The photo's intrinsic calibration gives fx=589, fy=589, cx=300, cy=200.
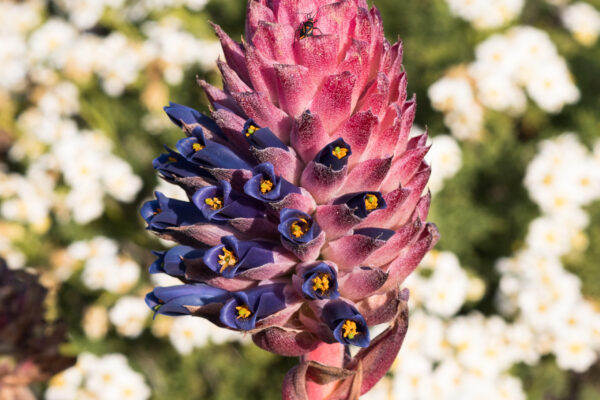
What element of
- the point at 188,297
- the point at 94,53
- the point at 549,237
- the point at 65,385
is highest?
the point at 188,297

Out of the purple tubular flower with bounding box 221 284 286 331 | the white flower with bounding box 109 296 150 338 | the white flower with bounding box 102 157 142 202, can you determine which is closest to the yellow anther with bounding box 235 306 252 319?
the purple tubular flower with bounding box 221 284 286 331

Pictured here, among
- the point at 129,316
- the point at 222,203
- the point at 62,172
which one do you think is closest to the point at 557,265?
the point at 129,316

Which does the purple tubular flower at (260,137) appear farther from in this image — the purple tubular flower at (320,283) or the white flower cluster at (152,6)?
the white flower cluster at (152,6)

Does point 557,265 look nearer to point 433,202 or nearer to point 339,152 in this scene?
point 433,202

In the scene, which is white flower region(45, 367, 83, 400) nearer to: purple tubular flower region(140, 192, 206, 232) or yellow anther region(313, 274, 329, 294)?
purple tubular flower region(140, 192, 206, 232)

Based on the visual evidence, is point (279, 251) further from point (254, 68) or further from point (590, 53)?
point (590, 53)

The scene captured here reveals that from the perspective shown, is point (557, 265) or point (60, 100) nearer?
point (557, 265)
